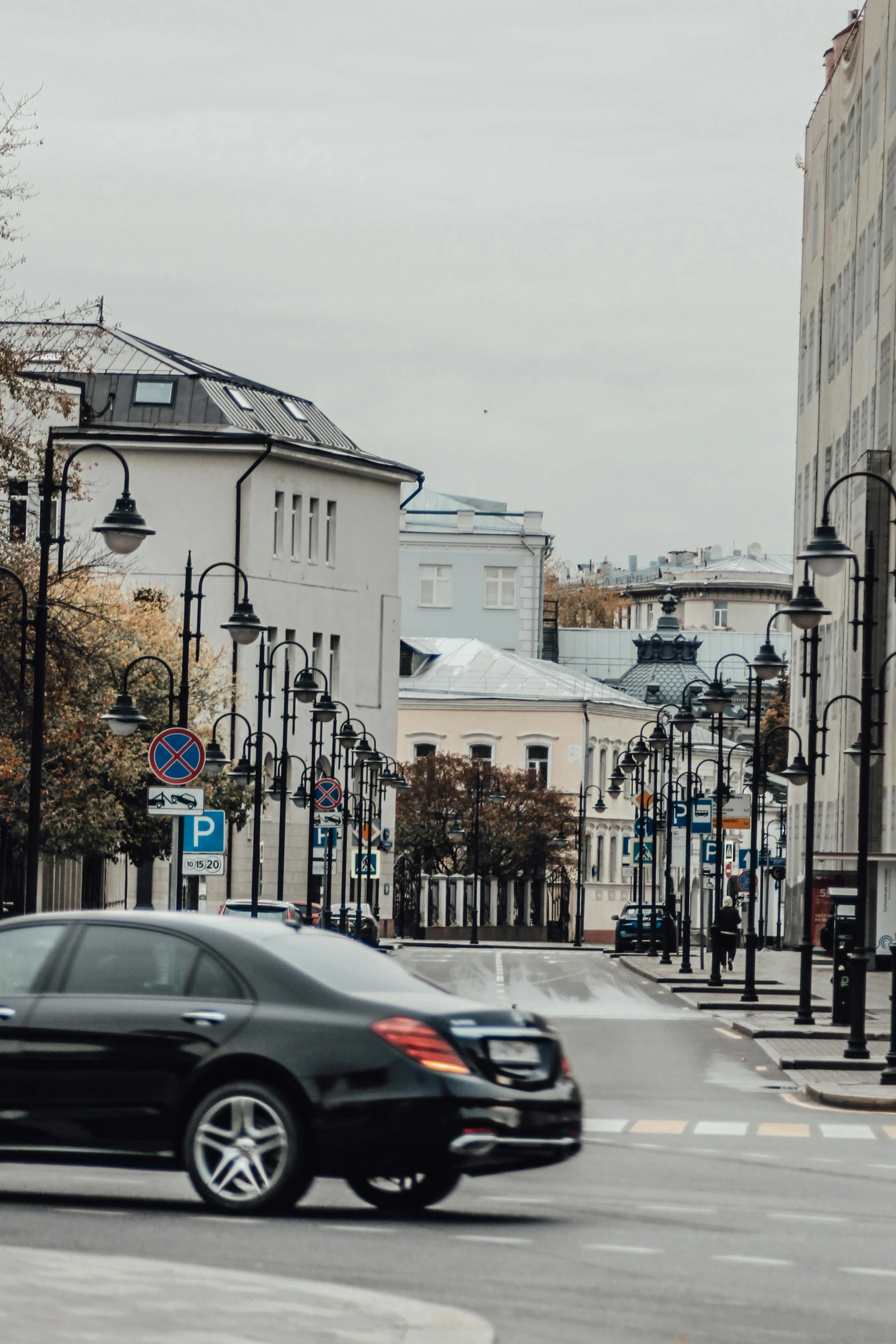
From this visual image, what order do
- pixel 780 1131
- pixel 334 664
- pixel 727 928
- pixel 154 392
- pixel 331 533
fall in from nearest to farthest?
pixel 780 1131 < pixel 727 928 < pixel 154 392 < pixel 334 664 < pixel 331 533

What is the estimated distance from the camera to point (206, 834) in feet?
103

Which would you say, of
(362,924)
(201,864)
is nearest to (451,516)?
(362,924)

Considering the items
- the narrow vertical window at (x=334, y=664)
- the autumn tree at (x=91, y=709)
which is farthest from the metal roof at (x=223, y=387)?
the autumn tree at (x=91, y=709)

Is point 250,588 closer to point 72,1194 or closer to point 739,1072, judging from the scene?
point 739,1072

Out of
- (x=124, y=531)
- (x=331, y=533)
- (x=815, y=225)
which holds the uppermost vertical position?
(x=815, y=225)

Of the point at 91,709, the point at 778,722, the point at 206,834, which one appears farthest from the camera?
the point at 778,722

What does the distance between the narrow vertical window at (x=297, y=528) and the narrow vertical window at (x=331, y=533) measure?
2.15 meters

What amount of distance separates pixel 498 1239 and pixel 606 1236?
568 mm

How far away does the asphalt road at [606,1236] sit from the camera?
9.57 m

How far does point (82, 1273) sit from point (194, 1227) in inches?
75.7

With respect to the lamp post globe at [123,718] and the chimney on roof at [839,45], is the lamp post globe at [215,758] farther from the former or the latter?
the chimney on roof at [839,45]

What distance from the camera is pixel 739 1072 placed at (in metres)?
25.3

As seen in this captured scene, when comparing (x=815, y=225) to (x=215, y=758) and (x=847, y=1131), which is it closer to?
(x=215, y=758)

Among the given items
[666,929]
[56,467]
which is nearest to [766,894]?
[666,929]
